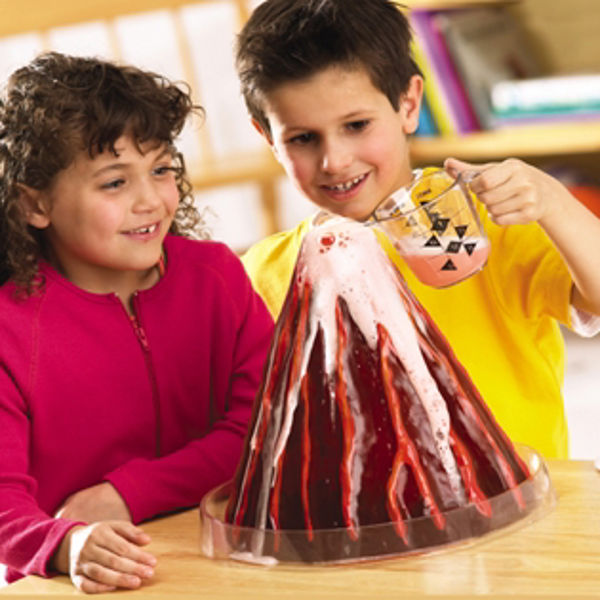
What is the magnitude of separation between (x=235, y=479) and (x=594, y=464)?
0.31 metres

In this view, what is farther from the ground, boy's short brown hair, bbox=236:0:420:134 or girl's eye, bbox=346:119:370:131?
Result: boy's short brown hair, bbox=236:0:420:134

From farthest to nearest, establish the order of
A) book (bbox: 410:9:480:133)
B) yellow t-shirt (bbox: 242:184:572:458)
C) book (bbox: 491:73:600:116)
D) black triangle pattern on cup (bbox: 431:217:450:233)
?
book (bbox: 410:9:480:133)
book (bbox: 491:73:600:116)
yellow t-shirt (bbox: 242:184:572:458)
black triangle pattern on cup (bbox: 431:217:450:233)

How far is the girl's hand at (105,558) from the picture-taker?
0.76m

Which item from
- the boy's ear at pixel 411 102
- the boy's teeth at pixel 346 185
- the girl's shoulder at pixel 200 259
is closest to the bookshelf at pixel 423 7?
the boy's ear at pixel 411 102

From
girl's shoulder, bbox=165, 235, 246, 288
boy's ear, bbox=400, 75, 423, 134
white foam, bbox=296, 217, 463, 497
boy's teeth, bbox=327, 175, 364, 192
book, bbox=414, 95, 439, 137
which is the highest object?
book, bbox=414, 95, 439, 137

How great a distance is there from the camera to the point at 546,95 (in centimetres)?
246

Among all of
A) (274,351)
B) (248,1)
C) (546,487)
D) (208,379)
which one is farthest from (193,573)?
(248,1)

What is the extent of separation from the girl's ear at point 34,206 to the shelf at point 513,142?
1.54 metres

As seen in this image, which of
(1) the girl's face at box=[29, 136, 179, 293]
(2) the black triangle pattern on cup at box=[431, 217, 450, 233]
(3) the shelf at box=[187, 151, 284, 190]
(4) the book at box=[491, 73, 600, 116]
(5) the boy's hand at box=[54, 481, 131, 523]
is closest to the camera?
(2) the black triangle pattern on cup at box=[431, 217, 450, 233]

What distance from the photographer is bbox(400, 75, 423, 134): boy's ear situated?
1.36m

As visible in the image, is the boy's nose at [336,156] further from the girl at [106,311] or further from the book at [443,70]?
the book at [443,70]

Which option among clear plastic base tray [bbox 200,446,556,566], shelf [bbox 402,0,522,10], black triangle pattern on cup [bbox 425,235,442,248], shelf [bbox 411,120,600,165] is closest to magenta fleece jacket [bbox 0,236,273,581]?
clear plastic base tray [bbox 200,446,556,566]

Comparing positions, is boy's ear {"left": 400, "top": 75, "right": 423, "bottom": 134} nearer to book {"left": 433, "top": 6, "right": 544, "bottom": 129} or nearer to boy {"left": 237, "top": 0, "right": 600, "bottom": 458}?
boy {"left": 237, "top": 0, "right": 600, "bottom": 458}

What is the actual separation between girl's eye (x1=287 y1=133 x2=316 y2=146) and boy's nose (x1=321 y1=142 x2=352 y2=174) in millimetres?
25
